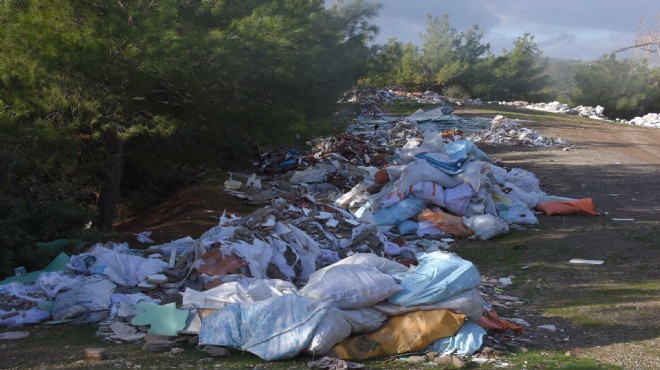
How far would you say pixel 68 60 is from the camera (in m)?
8.62

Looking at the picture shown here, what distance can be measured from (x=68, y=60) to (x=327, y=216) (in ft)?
12.2

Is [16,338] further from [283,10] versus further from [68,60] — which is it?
[283,10]

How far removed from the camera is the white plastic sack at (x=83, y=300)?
6.14 meters

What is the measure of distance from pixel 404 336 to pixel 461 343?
0.41m

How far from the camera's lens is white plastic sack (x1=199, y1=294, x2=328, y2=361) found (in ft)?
16.2

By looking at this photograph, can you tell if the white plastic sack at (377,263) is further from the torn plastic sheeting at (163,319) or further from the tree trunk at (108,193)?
the tree trunk at (108,193)

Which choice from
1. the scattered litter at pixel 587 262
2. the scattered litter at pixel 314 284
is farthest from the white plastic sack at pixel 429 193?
the scattered litter at pixel 587 262

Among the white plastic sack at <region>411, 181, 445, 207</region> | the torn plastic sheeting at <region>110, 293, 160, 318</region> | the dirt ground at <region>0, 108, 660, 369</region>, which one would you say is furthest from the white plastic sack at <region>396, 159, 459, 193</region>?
the torn plastic sheeting at <region>110, 293, 160, 318</region>

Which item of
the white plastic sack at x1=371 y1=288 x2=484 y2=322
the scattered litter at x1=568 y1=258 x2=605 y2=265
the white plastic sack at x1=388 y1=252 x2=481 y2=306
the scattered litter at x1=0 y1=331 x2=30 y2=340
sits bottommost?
the scattered litter at x1=568 y1=258 x2=605 y2=265

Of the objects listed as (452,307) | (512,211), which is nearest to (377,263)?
(452,307)

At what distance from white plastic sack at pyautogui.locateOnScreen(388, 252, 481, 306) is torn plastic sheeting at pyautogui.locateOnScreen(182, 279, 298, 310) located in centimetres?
85

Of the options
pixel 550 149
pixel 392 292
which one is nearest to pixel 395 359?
pixel 392 292

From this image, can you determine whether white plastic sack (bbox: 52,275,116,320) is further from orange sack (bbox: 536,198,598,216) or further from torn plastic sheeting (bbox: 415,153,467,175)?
orange sack (bbox: 536,198,598,216)

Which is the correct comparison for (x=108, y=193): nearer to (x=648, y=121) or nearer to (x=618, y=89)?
(x=648, y=121)
